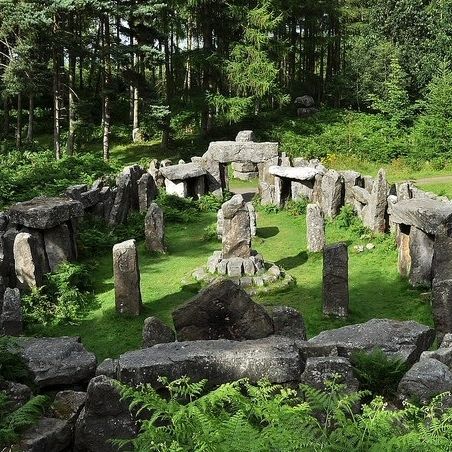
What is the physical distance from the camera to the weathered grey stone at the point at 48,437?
635 cm

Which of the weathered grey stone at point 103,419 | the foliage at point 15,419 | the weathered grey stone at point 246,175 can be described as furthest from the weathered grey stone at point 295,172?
the foliage at point 15,419

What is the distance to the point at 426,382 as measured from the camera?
22.3 feet

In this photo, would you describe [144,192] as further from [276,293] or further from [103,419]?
[103,419]

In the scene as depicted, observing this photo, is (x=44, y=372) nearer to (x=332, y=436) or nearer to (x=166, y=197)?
(x=332, y=436)

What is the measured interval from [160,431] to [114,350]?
8.05 meters

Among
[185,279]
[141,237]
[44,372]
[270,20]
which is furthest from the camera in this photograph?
[270,20]

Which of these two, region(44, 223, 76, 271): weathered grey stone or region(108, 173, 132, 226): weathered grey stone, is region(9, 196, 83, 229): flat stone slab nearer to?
region(44, 223, 76, 271): weathered grey stone

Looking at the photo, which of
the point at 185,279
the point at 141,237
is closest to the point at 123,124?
the point at 141,237

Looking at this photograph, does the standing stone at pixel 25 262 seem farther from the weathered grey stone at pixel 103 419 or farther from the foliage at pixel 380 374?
Result: the foliage at pixel 380 374

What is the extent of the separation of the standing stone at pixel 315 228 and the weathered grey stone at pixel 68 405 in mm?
12449

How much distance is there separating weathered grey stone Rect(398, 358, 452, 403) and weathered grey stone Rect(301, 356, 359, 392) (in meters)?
0.55

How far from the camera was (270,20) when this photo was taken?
125 ft

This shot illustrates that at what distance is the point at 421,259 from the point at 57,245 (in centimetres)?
1016

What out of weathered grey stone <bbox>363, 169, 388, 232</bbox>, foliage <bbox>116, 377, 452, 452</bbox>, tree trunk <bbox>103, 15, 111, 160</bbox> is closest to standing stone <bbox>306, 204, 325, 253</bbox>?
weathered grey stone <bbox>363, 169, 388, 232</bbox>
